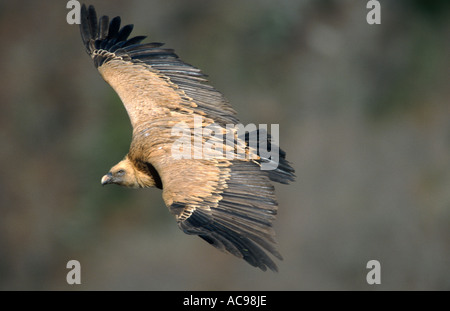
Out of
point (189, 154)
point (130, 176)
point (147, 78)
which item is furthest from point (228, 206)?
point (147, 78)

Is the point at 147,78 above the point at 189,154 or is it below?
above

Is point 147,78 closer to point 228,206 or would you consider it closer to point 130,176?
point 130,176

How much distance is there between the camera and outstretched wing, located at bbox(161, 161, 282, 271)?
21.5 feet

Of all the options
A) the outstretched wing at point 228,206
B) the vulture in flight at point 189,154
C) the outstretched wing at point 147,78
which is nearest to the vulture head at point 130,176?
the vulture in flight at point 189,154

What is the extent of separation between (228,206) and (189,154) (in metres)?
0.67

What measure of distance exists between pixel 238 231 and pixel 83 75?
411 inches

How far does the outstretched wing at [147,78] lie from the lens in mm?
8070

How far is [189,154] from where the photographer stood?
23.8 ft

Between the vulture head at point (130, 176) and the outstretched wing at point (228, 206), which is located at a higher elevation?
the vulture head at point (130, 176)

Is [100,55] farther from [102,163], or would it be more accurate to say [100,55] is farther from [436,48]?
[436,48]

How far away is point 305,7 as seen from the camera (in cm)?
1662

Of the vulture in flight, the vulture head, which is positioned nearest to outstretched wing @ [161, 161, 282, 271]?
the vulture in flight

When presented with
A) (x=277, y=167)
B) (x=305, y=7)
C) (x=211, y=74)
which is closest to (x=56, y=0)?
(x=211, y=74)

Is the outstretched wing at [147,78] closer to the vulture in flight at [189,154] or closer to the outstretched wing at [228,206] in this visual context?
the vulture in flight at [189,154]
